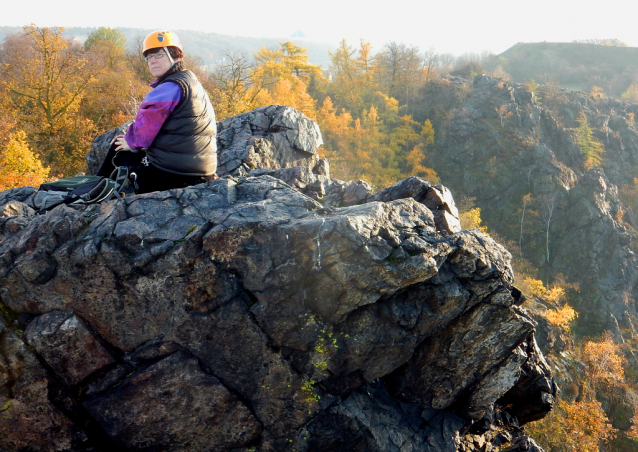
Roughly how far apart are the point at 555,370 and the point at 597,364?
26.1 ft

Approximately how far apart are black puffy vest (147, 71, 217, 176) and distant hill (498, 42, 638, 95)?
111462 mm

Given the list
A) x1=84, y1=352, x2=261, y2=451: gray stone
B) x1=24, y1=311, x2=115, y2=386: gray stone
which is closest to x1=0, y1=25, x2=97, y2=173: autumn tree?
x1=24, y1=311, x2=115, y2=386: gray stone

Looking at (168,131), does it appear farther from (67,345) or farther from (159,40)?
(67,345)

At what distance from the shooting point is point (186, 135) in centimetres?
548

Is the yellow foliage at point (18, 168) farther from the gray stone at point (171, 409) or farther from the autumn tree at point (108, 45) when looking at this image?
the autumn tree at point (108, 45)

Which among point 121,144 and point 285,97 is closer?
point 121,144

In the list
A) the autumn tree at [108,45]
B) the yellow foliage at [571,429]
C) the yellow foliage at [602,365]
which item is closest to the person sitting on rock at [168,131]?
the yellow foliage at [571,429]

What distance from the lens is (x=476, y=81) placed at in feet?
199

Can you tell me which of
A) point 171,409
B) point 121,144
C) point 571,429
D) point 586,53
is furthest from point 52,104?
point 586,53

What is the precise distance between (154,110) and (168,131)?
36 cm

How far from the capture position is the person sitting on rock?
16.9ft

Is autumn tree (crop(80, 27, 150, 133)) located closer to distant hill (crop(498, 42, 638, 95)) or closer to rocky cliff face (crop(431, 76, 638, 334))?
rocky cliff face (crop(431, 76, 638, 334))

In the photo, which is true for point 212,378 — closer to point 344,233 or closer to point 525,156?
point 344,233

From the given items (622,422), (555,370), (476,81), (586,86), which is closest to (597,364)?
(622,422)
